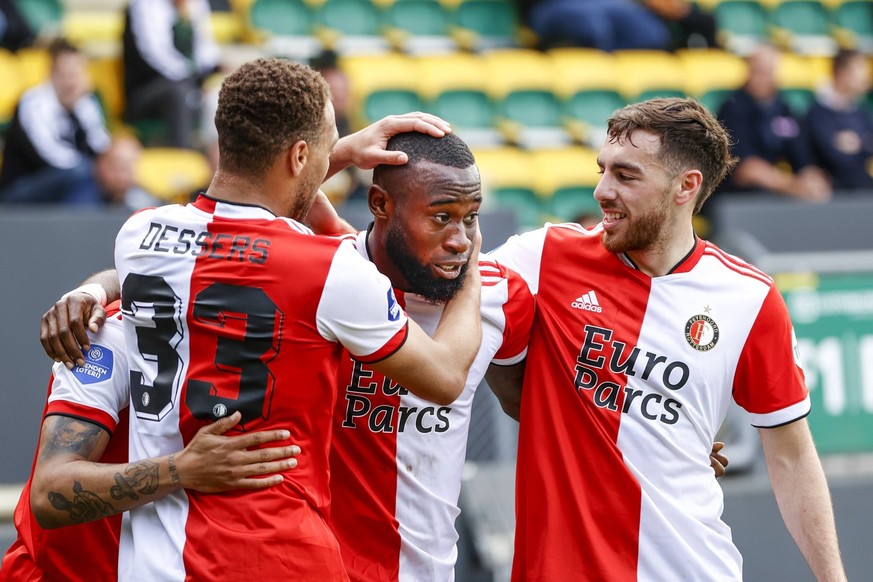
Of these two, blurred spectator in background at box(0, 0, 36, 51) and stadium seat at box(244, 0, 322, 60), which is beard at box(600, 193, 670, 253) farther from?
stadium seat at box(244, 0, 322, 60)

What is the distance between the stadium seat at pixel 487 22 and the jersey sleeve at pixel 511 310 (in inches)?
311

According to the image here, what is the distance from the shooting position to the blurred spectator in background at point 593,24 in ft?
36.3

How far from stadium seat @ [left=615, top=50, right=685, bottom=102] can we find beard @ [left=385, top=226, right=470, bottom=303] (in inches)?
306

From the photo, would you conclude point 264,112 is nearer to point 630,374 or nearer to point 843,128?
point 630,374

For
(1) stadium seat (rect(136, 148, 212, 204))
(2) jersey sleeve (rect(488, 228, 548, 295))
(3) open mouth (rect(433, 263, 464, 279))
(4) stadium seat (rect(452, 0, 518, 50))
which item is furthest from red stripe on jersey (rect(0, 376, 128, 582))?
(4) stadium seat (rect(452, 0, 518, 50))

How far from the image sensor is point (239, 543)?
295 cm

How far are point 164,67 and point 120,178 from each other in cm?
164

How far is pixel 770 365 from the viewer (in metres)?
3.65

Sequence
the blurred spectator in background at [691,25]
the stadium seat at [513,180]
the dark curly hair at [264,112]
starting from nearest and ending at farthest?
1. the dark curly hair at [264,112]
2. the stadium seat at [513,180]
3. the blurred spectator in background at [691,25]

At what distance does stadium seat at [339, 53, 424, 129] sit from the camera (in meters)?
9.90

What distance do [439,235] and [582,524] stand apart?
Result: 0.97 metres

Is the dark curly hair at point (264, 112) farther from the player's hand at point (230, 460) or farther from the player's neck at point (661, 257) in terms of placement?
the player's neck at point (661, 257)

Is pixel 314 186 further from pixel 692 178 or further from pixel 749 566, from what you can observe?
pixel 749 566

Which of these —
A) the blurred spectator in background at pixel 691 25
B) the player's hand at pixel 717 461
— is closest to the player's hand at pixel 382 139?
the player's hand at pixel 717 461
